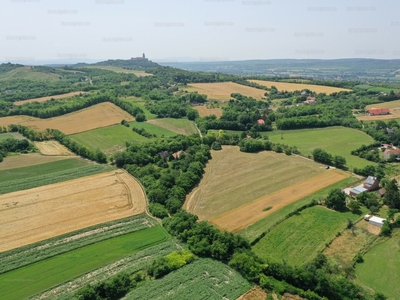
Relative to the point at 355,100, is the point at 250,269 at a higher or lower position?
lower

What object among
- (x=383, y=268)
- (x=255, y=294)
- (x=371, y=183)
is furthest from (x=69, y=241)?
Answer: (x=371, y=183)

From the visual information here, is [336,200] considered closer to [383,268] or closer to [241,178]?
[383,268]

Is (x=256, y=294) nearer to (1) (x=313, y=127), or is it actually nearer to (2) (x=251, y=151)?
(2) (x=251, y=151)

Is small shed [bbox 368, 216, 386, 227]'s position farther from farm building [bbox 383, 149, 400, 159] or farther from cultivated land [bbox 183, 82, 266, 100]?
cultivated land [bbox 183, 82, 266, 100]

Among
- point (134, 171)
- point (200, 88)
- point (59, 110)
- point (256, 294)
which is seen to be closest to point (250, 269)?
point (256, 294)

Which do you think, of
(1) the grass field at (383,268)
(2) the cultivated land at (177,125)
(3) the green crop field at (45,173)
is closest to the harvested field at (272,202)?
(1) the grass field at (383,268)

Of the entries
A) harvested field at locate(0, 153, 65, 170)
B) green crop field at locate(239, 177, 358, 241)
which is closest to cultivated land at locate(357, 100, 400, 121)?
green crop field at locate(239, 177, 358, 241)

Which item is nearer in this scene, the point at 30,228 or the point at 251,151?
the point at 30,228
